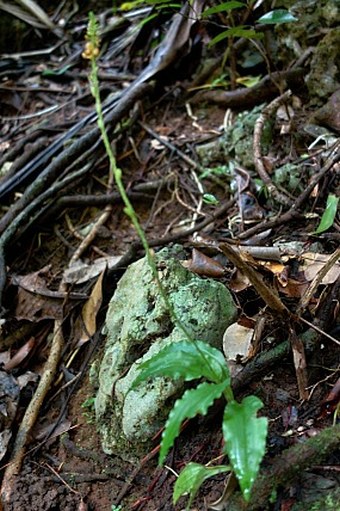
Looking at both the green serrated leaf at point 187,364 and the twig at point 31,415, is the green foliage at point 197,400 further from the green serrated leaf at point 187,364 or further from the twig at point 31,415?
the twig at point 31,415

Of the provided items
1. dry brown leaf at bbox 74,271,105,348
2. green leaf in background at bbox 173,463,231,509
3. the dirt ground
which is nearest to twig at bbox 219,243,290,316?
the dirt ground

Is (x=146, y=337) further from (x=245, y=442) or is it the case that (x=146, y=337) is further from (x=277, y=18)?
(x=277, y=18)

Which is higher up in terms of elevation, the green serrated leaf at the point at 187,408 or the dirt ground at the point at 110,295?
the green serrated leaf at the point at 187,408

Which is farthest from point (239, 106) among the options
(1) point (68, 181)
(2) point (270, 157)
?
(1) point (68, 181)

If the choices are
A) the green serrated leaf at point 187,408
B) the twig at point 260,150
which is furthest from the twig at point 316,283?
the twig at point 260,150

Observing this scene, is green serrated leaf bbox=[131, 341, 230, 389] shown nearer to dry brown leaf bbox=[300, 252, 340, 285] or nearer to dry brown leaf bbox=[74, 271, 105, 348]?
dry brown leaf bbox=[300, 252, 340, 285]
